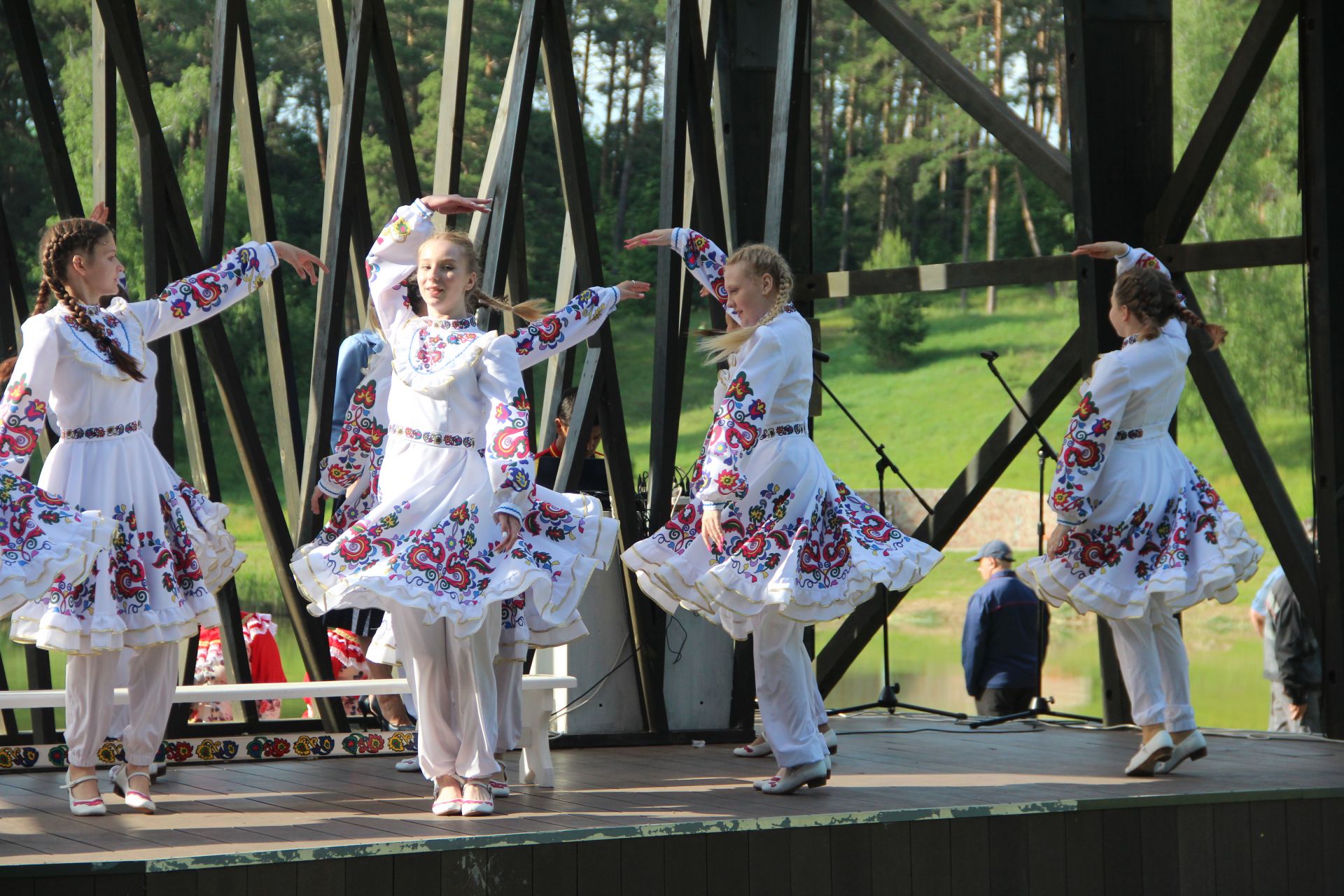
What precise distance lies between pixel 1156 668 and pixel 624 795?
1467 mm

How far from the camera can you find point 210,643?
6.98 meters

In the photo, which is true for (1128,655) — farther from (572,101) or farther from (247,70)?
(247,70)

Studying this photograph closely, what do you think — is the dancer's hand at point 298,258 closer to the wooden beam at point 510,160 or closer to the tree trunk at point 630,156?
the wooden beam at point 510,160

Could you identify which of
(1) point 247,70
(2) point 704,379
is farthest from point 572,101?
(2) point 704,379

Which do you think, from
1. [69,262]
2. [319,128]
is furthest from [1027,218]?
[69,262]

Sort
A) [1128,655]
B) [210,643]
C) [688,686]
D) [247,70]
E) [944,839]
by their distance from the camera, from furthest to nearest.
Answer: [210,643] → [247,70] → [688,686] → [1128,655] → [944,839]

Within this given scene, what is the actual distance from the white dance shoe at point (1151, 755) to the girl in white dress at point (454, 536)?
5.27 ft

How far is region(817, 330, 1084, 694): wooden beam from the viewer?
18.7ft

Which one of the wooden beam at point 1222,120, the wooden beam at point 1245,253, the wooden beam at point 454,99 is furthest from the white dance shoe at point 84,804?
the wooden beam at point 1222,120

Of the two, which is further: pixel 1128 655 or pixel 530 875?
pixel 1128 655

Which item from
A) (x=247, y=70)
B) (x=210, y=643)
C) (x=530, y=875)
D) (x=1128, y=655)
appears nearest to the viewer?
(x=530, y=875)

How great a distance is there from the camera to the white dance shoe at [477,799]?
3643 mm

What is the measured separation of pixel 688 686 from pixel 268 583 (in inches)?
699

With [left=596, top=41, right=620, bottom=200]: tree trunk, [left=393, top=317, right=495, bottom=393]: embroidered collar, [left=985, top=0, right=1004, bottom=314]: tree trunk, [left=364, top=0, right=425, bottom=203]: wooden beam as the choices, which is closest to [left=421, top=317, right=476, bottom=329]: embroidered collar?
[left=393, top=317, right=495, bottom=393]: embroidered collar
